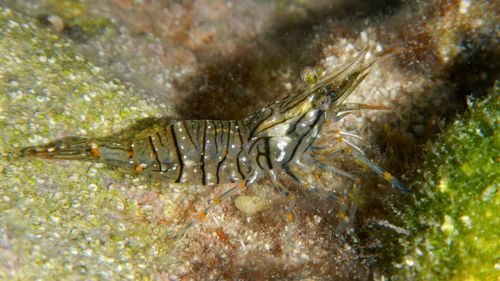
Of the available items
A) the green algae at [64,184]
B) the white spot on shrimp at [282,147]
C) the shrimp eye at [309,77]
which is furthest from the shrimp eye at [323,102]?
the green algae at [64,184]

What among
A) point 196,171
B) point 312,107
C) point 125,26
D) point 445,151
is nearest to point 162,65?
point 125,26

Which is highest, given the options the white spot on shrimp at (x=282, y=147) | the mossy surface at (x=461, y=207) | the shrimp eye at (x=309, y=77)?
the shrimp eye at (x=309, y=77)

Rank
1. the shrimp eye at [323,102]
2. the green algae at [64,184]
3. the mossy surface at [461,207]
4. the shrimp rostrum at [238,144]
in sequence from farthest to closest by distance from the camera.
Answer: the shrimp rostrum at [238,144]
the shrimp eye at [323,102]
the green algae at [64,184]
the mossy surface at [461,207]

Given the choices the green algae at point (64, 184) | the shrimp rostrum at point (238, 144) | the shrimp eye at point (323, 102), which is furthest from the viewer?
the shrimp rostrum at point (238, 144)

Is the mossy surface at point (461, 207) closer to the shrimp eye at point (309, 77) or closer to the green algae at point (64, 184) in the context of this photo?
the shrimp eye at point (309, 77)

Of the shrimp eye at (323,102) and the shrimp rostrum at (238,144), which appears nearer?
the shrimp eye at (323,102)

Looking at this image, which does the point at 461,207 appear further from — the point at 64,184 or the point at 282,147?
the point at 64,184

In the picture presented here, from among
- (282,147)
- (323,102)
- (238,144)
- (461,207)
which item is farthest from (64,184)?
(461,207)
